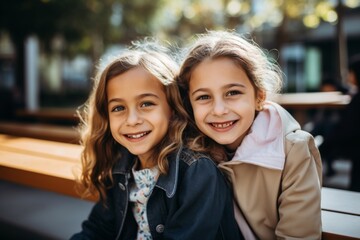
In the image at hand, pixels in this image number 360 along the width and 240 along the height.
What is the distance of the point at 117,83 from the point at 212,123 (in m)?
0.49

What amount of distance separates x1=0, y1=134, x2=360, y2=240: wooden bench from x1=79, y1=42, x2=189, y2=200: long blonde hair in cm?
15

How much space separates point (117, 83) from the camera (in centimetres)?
182

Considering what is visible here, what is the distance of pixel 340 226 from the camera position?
1480 mm

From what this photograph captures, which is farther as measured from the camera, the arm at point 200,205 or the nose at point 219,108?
the nose at point 219,108

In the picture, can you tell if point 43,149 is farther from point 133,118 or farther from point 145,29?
point 145,29

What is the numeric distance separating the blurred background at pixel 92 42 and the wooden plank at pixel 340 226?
117 centimetres

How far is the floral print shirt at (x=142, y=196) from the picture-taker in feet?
6.01

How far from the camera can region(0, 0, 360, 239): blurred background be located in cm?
414

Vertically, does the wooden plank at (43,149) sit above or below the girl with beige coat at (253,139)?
below

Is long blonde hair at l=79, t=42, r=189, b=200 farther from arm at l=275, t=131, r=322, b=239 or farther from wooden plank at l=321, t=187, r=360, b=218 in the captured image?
wooden plank at l=321, t=187, r=360, b=218

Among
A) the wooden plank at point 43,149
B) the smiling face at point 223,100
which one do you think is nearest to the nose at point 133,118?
the smiling face at point 223,100

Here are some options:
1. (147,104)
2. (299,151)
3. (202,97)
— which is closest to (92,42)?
(147,104)

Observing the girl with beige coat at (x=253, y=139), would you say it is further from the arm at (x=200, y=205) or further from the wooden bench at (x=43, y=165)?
the wooden bench at (x=43, y=165)

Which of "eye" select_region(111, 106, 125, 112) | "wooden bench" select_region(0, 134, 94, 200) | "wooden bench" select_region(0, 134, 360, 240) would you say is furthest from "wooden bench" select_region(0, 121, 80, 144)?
"eye" select_region(111, 106, 125, 112)
